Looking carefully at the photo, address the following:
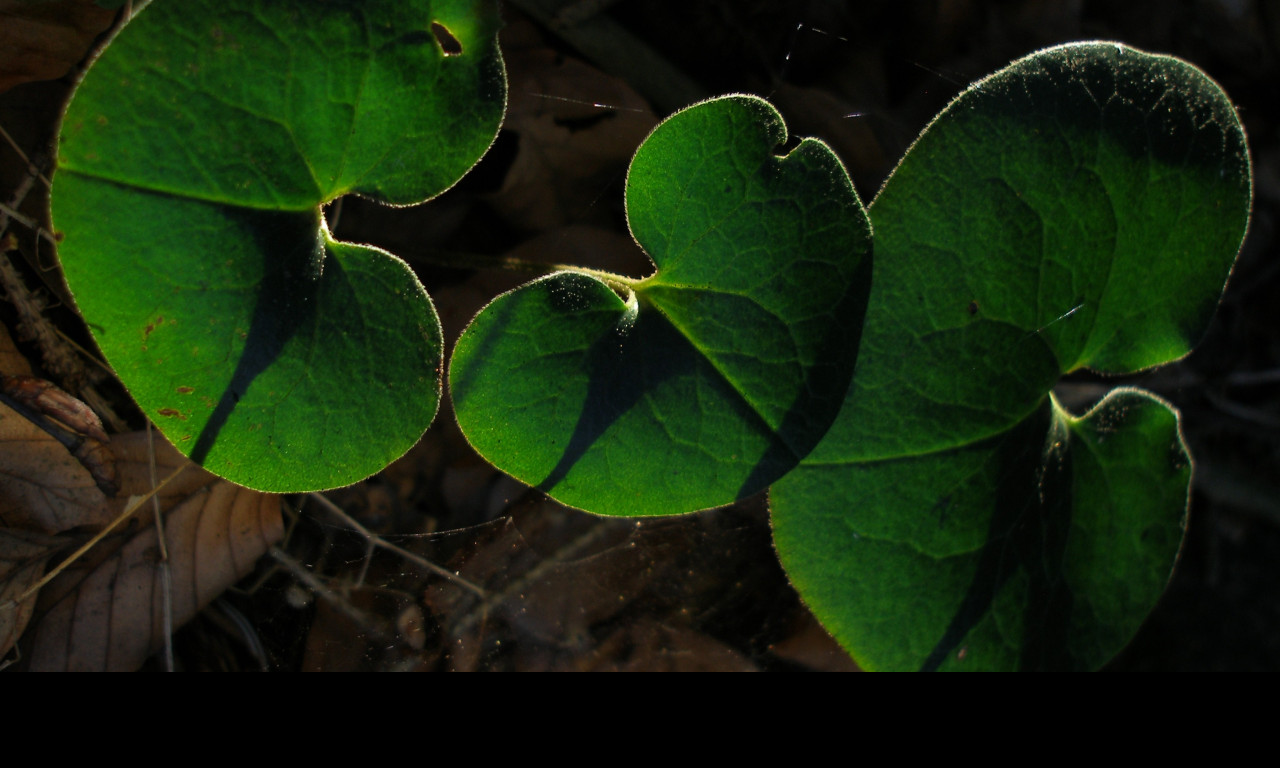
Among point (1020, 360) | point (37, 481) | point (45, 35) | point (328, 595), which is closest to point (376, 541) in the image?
point (328, 595)

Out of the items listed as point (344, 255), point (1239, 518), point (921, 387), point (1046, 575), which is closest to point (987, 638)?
point (1046, 575)

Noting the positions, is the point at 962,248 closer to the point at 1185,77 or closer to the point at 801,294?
the point at 801,294

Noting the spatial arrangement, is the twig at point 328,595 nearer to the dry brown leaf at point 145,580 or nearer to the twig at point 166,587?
the dry brown leaf at point 145,580

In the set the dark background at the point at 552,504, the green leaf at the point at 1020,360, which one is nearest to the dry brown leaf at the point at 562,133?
the dark background at the point at 552,504

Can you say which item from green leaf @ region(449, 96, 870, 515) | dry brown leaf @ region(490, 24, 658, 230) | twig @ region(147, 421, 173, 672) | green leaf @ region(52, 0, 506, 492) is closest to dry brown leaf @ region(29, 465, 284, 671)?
twig @ region(147, 421, 173, 672)

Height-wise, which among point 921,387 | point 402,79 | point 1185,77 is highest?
point 1185,77

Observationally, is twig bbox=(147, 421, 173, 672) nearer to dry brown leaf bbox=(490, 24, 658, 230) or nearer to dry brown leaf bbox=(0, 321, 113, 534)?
dry brown leaf bbox=(0, 321, 113, 534)
